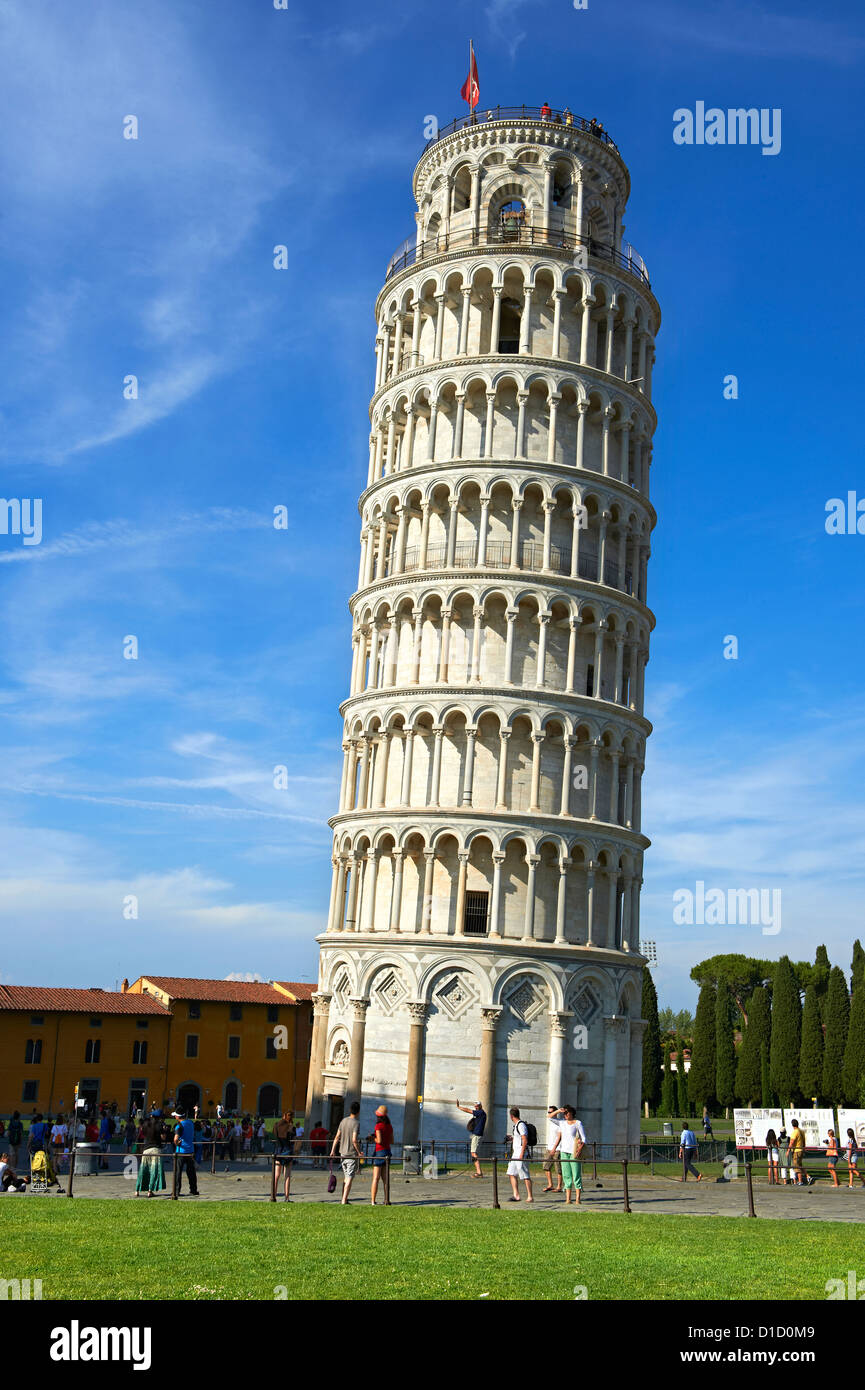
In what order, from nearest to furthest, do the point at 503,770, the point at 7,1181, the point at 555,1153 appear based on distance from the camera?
1. the point at 555,1153
2. the point at 7,1181
3. the point at 503,770

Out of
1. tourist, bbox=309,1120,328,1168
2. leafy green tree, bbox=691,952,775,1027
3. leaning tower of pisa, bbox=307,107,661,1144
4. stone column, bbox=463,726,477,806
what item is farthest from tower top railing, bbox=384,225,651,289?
leafy green tree, bbox=691,952,775,1027

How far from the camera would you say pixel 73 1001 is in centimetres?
7875

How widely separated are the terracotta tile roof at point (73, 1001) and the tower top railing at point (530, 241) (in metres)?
51.3

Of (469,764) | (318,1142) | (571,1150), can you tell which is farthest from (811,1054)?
(571,1150)

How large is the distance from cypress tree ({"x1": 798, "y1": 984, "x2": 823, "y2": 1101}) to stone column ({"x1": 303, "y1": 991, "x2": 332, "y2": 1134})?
44774 mm

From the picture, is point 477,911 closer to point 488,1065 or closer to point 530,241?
point 488,1065

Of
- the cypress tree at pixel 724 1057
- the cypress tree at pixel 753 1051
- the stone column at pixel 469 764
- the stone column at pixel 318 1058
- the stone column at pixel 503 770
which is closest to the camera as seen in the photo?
the stone column at pixel 503 770

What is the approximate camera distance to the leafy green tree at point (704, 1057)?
Result: 90.4 meters

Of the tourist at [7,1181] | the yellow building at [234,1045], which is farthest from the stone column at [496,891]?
the yellow building at [234,1045]

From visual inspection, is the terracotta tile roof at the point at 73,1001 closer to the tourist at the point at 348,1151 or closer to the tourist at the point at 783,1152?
the tourist at the point at 783,1152

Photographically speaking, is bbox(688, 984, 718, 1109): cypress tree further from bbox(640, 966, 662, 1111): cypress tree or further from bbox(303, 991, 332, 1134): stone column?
bbox(303, 991, 332, 1134): stone column

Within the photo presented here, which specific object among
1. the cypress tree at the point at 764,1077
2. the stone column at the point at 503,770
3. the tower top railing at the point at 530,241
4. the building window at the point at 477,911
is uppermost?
the tower top railing at the point at 530,241

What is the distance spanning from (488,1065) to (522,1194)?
16.9 m

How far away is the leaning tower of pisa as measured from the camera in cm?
4475
